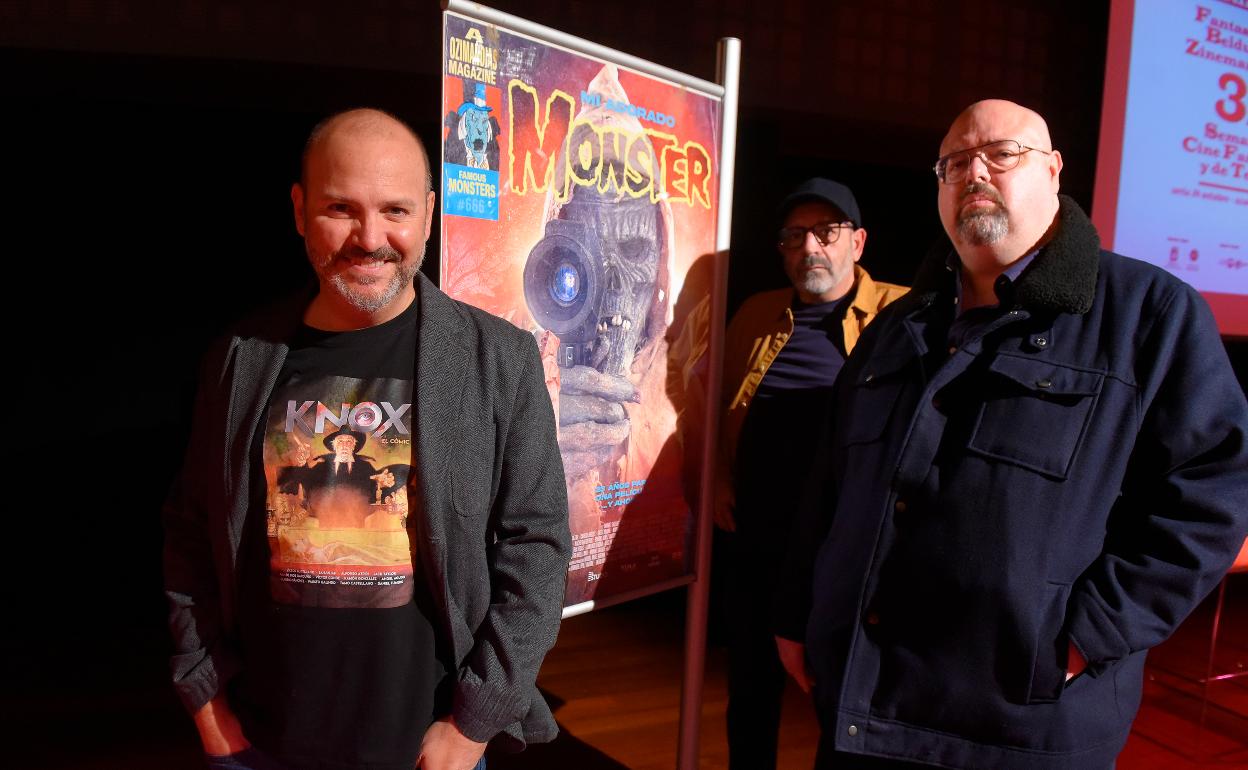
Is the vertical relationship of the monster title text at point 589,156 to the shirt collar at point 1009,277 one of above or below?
above

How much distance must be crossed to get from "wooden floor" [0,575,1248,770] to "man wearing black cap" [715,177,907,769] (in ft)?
2.13

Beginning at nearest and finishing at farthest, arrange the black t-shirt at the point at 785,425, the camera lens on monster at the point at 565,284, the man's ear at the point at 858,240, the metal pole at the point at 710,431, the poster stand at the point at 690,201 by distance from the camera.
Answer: the poster stand at the point at 690,201 < the camera lens on monster at the point at 565,284 < the metal pole at the point at 710,431 < the black t-shirt at the point at 785,425 < the man's ear at the point at 858,240

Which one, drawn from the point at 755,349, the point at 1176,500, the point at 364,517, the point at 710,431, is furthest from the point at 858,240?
the point at 364,517

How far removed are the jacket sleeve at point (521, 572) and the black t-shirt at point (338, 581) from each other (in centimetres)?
8

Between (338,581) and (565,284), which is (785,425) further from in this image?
(338,581)

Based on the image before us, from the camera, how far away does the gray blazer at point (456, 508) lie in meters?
1.18

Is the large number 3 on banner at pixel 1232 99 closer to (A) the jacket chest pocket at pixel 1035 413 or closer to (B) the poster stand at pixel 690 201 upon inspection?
(B) the poster stand at pixel 690 201

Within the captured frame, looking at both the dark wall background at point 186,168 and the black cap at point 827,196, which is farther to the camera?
the dark wall background at point 186,168

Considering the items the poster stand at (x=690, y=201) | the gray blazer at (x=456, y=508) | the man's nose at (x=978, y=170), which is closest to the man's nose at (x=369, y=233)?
the gray blazer at (x=456, y=508)

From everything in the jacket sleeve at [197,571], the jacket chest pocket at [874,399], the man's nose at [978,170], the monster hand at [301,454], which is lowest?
the jacket sleeve at [197,571]

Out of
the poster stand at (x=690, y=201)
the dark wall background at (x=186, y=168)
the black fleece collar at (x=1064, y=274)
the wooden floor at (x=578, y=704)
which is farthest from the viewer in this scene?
the dark wall background at (x=186, y=168)

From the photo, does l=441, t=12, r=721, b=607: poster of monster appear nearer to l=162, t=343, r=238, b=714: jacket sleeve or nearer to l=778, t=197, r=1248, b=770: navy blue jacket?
l=162, t=343, r=238, b=714: jacket sleeve

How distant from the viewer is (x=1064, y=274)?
131 cm

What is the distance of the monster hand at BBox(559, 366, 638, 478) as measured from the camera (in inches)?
64.2
